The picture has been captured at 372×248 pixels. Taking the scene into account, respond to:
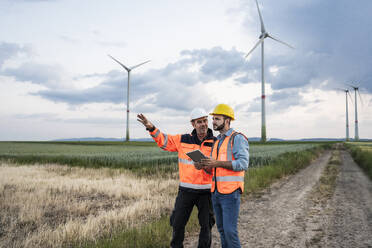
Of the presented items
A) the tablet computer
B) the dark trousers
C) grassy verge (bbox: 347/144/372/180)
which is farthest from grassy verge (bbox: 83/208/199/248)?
grassy verge (bbox: 347/144/372/180)

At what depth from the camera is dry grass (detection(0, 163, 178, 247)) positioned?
17.7ft

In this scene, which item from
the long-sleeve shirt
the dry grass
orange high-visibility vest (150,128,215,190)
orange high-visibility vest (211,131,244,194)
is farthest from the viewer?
the dry grass

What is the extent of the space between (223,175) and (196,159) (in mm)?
425

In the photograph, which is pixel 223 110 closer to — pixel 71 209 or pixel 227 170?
pixel 227 170

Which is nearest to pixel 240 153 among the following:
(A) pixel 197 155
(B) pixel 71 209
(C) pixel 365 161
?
(A) pixel 197 155

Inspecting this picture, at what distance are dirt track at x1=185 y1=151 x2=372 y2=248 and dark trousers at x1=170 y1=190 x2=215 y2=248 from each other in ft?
3.58

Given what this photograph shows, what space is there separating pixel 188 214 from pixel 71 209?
479 centimetres

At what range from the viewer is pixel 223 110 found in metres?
3.85

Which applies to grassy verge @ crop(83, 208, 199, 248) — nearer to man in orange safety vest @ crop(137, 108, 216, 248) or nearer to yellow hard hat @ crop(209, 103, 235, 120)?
man in orange safety vest @ crop(137, 108, 216, 248)

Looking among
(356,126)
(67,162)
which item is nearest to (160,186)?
(67,162)

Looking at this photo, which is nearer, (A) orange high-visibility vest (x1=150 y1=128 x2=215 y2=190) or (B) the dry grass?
(A) orange high-visibility vest (x1=150 y1=128 x2=215 y2=190)

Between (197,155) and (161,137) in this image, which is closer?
(197,155)

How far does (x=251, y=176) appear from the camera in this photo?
12.2 metres

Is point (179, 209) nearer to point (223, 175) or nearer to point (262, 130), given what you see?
point (223, 175)
